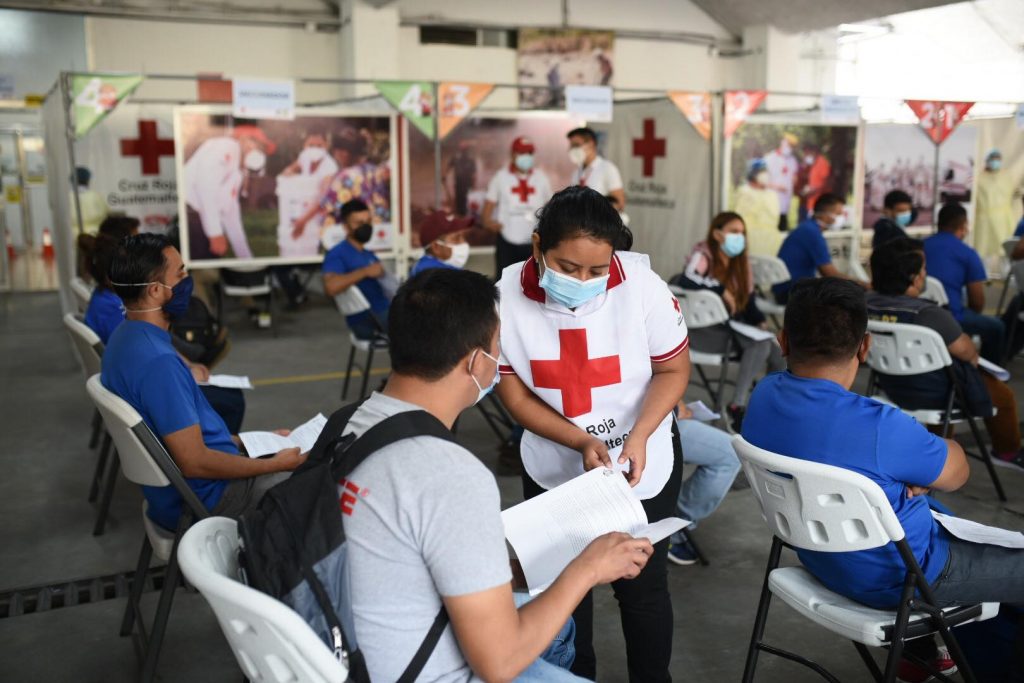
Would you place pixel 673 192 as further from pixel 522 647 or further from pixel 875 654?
pixel 522 647

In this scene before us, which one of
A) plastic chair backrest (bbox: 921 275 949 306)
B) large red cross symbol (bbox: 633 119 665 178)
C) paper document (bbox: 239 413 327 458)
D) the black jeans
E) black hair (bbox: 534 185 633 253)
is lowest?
the black jeans

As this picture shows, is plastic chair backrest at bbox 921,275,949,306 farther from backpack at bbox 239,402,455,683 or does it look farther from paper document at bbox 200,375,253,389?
backpack at bbox 239,402,455,683

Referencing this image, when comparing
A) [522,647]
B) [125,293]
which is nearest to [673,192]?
[125,293]

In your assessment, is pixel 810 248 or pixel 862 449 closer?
pixel 862 449

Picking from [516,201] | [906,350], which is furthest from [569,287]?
[516,201]

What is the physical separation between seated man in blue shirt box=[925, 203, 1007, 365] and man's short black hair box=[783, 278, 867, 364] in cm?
313

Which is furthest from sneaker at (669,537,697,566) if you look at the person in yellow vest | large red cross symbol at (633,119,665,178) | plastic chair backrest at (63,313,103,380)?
large red cross symbol at (633,119,665,178)

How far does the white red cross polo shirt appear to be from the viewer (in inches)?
70.3

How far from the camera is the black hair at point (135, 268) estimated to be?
7.38 feet

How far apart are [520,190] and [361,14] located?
525cm

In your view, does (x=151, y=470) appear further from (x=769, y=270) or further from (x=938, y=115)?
(x=938, y=115)

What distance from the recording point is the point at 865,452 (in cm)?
167

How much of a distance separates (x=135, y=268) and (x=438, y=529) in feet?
4.89

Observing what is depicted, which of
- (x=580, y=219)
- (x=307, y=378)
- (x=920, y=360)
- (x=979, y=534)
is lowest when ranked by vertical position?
(x=307, y=378)
